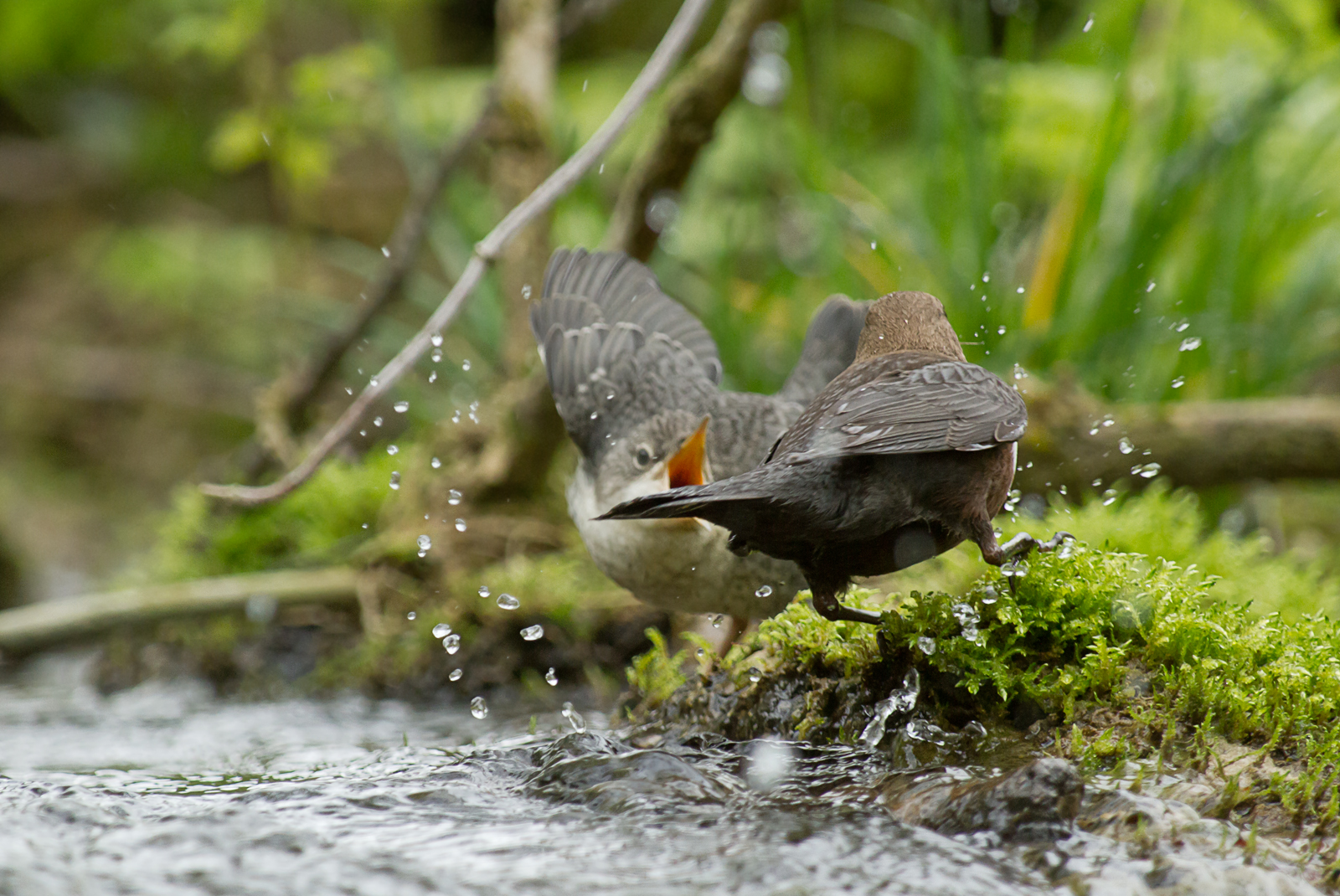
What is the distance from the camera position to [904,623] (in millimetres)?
2770

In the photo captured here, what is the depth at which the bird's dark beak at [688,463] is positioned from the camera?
3475 mm

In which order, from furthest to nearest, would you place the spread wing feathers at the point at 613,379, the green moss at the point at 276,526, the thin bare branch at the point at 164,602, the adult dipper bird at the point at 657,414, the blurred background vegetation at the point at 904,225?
the green moss at the point at 276,526 → the blurred background vegetation at the point at 904,225 → the thin bare branch at the point at 164,602 → the spread wing feathers at the point at 613,379 → the adult dipper bird at the point at 657,414

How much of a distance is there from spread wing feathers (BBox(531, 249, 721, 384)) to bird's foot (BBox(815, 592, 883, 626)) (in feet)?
5.51

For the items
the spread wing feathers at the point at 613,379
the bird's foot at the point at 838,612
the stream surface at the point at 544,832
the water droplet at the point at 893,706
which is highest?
the spread wing feathers at the point at 613,379

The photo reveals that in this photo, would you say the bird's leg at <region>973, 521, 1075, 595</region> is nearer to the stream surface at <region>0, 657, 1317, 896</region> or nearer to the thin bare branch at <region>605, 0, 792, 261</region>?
→ the stream surface at <region>0, 657, 1317, 896</region>

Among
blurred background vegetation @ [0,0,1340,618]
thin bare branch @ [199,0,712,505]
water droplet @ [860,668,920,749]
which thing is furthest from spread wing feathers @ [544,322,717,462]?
water droplet @ [860,668,920,749]

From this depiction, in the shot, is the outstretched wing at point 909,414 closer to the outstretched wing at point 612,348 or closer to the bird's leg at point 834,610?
the bird's leg at point 834,610

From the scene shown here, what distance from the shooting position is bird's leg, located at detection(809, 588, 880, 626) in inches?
107

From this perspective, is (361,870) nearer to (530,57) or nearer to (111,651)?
(111,651)

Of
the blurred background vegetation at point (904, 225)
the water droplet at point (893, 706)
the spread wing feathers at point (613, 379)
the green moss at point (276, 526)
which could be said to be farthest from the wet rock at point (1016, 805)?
the green moss at point (276, 526)

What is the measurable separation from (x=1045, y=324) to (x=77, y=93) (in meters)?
11.8

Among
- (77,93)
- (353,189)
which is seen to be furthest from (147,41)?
(353,189)

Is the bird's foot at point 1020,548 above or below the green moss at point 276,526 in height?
below

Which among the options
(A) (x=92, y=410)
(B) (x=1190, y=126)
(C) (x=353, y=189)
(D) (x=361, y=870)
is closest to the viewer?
(D) (x=361, y=870)
